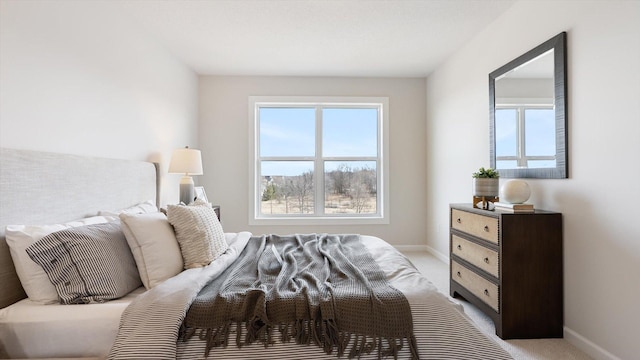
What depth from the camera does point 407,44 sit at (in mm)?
3471

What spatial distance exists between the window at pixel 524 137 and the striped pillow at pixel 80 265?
282 centimetres

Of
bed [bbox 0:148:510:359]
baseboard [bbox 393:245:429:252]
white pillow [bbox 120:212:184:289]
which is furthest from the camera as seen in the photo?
baseboard [bbox 393:245:429:252]

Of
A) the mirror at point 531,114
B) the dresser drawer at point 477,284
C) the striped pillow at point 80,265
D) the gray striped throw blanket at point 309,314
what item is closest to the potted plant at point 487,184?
the mirror at point 531,114

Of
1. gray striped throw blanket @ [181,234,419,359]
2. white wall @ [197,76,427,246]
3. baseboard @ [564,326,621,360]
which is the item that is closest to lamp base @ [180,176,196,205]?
white wall @ [197,76,427,246]

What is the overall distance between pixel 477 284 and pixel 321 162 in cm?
269

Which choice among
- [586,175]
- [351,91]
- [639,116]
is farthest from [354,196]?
[639,116]

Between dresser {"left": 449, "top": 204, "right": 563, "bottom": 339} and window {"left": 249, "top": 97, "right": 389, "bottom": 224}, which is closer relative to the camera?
dresser {"left": 449, "top": 204, "right": 563, "bottom": 339}

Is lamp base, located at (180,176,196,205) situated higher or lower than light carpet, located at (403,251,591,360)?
higher

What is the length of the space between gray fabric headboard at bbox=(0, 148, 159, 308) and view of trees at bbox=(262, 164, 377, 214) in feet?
7.57

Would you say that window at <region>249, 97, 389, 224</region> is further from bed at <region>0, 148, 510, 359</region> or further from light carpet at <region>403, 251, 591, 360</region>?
bed at <region>0, 148, 510, 359</region>

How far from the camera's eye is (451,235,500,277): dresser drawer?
2.29 m

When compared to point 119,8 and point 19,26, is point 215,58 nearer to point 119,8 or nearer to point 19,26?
point 119,8

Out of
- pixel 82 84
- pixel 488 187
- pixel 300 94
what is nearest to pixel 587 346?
pixel 488 187

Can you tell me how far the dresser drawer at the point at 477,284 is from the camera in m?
2.29
